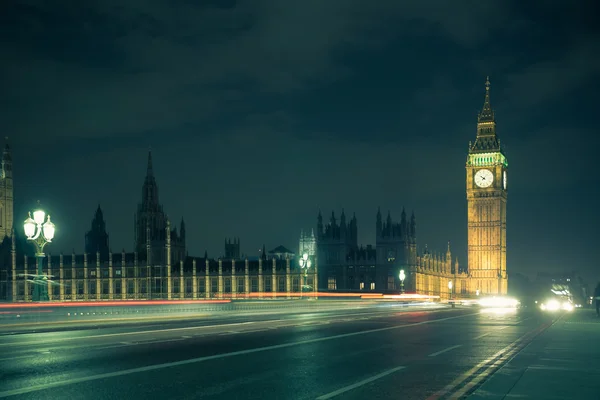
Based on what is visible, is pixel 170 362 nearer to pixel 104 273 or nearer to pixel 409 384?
pixel 409 384

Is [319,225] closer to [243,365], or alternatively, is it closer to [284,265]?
[284,265]

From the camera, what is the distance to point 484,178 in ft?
468

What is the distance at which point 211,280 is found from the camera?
106 meters

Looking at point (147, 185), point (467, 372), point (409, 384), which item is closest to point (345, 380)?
point (409, 384)

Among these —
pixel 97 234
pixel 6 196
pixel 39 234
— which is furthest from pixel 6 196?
pixel 39 234

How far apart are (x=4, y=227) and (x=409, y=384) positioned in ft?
489

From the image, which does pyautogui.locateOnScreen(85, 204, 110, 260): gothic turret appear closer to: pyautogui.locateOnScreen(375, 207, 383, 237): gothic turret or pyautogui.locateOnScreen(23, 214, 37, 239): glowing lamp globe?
pyautogui.locateOnScreen(375, 207, 383, 237): gothic turret

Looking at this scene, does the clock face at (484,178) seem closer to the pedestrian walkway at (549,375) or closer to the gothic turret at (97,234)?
the gothic turret at (97,234)

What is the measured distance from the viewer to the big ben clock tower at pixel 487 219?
139 metres

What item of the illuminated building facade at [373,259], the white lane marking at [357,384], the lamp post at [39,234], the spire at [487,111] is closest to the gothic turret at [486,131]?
the spire at [487,111]

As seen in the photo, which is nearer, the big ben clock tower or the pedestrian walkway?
the pedestrian walkway

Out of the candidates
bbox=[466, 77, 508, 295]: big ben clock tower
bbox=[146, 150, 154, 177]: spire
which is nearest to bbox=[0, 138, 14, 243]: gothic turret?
bbox=[146, 150, 154, 177]: spire

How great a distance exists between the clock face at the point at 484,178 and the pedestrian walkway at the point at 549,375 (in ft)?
414

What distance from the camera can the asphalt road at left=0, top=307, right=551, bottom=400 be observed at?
35.5ft
